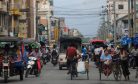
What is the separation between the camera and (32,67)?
3194cm

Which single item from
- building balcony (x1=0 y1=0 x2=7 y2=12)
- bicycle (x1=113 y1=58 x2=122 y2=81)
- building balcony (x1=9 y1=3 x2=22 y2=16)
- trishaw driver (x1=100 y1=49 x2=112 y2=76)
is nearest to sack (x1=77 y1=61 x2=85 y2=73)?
trishaw driver (x1=100 y1=49 x2=112 y2=76)

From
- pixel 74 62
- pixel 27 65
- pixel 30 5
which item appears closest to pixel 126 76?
pixel 74 62

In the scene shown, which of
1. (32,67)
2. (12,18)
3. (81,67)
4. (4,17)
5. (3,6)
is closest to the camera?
(81,67)

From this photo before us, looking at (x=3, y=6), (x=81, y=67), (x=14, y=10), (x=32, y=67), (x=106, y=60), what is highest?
(x=3, y=6)

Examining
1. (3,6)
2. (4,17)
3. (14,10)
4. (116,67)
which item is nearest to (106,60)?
(116,67)

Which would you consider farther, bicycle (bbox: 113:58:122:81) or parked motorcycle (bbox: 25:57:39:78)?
parked motorcycle (bbox: 25:57:39:78)

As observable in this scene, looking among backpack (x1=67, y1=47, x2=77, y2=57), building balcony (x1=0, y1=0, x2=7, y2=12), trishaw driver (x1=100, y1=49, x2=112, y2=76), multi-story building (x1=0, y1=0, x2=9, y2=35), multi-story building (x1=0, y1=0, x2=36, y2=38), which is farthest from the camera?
multi-story building (x1=0, y1=0, x2=36, y2=38)

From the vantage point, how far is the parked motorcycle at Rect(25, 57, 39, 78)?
31.5m

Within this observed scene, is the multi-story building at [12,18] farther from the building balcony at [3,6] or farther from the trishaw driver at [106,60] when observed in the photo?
the trishaw driver at [106,60]

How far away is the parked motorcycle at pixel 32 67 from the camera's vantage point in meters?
31.5

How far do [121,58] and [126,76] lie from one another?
4.46 feet

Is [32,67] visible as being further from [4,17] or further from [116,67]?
[4,17]

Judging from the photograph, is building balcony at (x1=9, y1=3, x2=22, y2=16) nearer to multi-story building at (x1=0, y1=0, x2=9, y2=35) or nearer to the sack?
multi-story building at (x1=0, y1=0, x2=9, y2=35)

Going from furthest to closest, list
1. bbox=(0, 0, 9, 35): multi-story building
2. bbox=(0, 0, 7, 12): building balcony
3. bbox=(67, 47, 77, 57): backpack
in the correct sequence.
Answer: bbox=(0, 0, 9, 35): multi-story building < bbox=(0, 0, 7, 12): building balcony < bbox=(67, 47, 77, 57): backpack
